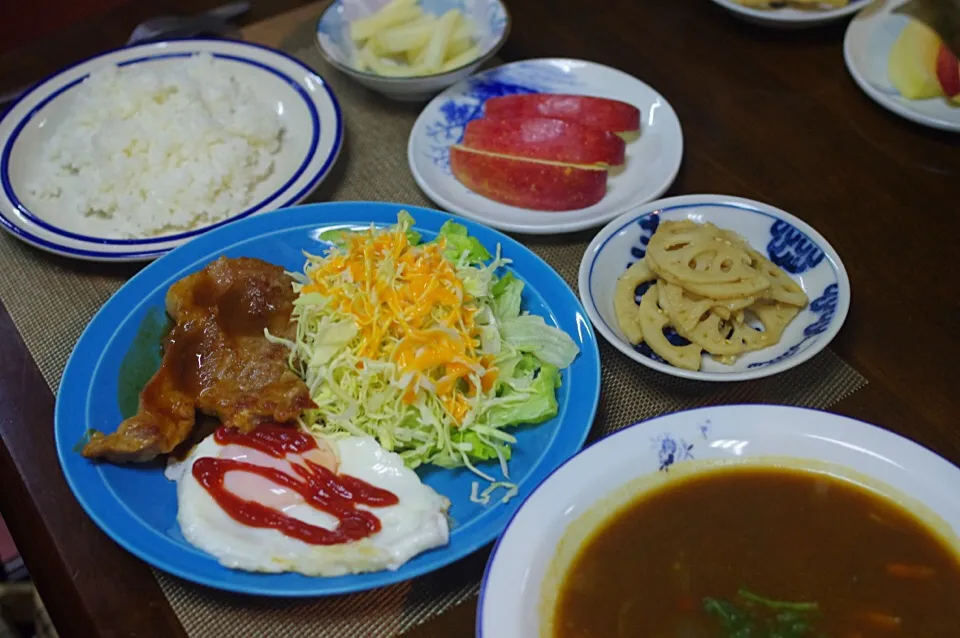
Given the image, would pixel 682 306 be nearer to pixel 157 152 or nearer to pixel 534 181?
pixel 534 181

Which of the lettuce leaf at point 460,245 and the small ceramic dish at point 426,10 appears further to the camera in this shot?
the small ceramic dish at point 426,10

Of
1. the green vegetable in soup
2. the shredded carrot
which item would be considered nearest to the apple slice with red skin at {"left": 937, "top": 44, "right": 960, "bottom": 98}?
the shredded carrot

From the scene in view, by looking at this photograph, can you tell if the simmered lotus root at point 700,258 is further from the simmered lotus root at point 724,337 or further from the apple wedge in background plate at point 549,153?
the apple wedge in background plate at point 549,153

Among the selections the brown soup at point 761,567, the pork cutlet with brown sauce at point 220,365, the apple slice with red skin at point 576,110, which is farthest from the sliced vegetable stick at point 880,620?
the apple slice with red skin at point 576,110

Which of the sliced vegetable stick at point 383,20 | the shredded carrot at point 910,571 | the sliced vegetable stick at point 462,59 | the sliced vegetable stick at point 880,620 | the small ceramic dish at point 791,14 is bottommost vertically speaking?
the sliced vegetable stick at point 880,620

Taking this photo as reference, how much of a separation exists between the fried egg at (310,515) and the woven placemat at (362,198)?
0.44ft

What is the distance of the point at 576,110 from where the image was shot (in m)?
2.55

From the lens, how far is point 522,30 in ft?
10.1

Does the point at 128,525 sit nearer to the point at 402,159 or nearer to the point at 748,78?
the point at 402,159

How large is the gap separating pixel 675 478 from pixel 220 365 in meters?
1.05

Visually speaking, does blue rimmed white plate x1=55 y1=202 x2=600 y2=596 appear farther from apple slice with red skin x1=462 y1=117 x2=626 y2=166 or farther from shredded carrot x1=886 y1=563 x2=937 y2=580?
shredded carrot x1=886 y1=563 x2=937 y2=580

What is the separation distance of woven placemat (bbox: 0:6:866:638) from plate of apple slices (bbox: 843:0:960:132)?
112 cm

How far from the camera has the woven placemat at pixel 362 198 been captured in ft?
5.03

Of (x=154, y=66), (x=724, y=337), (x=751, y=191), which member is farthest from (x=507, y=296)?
(x=154, y=66)
